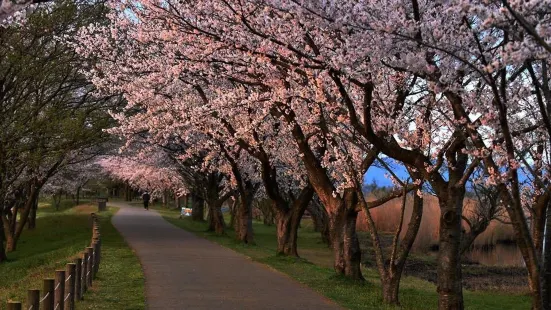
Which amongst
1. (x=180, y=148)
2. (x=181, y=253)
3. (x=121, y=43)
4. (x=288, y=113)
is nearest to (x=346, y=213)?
(x=288, y=113)

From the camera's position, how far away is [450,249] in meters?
10.1

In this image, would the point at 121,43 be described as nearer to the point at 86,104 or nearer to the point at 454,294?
Answer: the point at 86,104

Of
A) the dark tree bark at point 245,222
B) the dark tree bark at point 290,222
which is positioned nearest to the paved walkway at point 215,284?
the dark tree bark at point 290,222

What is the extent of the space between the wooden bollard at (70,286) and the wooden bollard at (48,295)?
5.48 feet

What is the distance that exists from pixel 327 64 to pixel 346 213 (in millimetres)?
7212

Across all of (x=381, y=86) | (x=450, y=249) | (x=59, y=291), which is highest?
(x=381, y=86)

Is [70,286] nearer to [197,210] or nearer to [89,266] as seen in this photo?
[89,266]

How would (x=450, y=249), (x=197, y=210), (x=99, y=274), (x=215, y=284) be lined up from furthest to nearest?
(x=197, y=210)
(x=99, y=274)
(x=215, y=284)
(x=450, y=249)

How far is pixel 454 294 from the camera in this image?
10289mm

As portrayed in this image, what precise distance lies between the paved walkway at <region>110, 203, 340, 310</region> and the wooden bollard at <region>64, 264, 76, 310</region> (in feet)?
3.91

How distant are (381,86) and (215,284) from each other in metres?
5.12

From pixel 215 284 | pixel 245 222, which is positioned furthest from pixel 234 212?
pixel 215 284

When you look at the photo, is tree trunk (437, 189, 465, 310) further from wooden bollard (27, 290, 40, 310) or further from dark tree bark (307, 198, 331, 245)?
dark tree bark (307, 198, 331, 245)

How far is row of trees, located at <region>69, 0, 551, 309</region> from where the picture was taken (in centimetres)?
718
